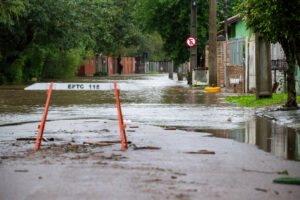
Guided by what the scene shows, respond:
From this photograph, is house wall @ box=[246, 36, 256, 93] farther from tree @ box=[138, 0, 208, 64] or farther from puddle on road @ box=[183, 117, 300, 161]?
tree @ box=[138, 0, 208, 64]

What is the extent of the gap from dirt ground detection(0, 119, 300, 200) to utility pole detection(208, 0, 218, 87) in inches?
735

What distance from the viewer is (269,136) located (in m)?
11.5

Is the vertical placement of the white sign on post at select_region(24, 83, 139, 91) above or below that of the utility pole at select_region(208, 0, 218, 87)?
below

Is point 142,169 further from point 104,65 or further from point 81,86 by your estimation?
point 104,65

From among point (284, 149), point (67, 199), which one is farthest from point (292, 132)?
point (67, 199)

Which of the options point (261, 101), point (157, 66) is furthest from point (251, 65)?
point (157, 66)

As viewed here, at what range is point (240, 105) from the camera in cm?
1912

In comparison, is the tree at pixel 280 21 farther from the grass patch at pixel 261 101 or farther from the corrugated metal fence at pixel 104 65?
the corrugated metal fence at pixel 104 65

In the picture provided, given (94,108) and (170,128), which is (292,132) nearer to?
(170,128)

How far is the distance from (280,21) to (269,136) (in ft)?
10.7

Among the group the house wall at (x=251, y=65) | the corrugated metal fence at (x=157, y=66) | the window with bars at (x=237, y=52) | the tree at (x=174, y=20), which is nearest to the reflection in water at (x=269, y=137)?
the house wall at (x=251, y=65)

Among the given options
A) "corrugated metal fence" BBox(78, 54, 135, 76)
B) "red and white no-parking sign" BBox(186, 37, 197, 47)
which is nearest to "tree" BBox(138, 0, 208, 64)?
"red and white no-parking sign" BBox(186, 37, 197, 47)

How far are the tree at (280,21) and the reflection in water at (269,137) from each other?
2.11 metres

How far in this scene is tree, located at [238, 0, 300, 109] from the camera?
1348 cm
